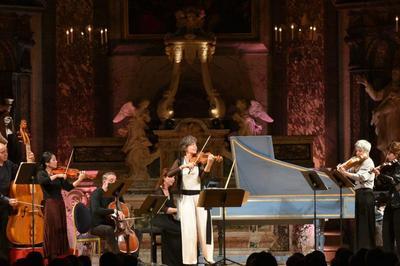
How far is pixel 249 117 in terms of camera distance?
16703mm

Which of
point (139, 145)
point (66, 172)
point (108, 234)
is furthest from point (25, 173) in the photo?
point (139, 145)

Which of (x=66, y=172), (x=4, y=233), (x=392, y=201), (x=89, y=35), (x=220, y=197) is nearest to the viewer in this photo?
(x=220, y=197)

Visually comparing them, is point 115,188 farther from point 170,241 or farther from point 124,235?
point 170,241

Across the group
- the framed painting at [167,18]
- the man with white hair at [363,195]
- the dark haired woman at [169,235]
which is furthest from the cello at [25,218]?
the framed painting at [167,18]

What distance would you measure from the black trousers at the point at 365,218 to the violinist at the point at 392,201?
23cm

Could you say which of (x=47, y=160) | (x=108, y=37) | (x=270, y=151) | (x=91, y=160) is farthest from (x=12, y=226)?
(x=108, y=37)

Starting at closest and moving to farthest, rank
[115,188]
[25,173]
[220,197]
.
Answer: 1. [220,197]
2. [25,173]
3. [115,188]

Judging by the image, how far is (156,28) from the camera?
17.9m

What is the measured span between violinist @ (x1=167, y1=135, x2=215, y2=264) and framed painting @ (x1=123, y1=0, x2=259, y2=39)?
6.23 m

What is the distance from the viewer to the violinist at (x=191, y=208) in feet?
38.6

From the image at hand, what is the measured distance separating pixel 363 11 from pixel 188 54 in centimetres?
256

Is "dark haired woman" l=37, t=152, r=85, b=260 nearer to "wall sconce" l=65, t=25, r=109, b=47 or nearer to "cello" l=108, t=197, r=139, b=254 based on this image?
"cello" l=108, t=197, r=139, b=254

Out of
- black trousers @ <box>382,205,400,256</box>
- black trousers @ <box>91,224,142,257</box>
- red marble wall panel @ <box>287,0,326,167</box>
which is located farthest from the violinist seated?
red marble wall panel @ <box>287,0,326,167</box>

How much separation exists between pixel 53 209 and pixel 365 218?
3.22 m
